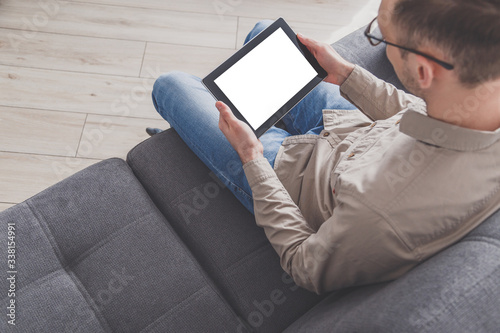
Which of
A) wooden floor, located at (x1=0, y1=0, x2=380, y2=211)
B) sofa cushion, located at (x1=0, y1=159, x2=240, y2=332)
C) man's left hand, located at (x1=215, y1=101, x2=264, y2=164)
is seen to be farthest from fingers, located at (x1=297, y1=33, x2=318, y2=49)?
wooden floor, located at (x1=0, y1=0, x2=380, y2=211)

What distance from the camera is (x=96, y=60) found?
1674 millimetres

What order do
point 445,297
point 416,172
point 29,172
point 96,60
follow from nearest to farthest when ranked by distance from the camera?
point 445,297
point 416,172
point 29,172
point 96,60

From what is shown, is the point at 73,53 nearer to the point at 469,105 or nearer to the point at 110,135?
the point at 110,135

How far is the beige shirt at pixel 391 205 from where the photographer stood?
674 mm

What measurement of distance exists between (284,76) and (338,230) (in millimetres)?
496

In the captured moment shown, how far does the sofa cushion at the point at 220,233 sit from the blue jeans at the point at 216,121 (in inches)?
1.7

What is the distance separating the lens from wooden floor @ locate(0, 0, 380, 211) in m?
1.46

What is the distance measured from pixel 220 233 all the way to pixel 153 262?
0.18 m

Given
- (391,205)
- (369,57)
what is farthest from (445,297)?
(369,57)

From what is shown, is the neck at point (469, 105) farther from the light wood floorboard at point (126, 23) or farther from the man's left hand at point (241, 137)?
the light wood floorboard at point (126, 23)

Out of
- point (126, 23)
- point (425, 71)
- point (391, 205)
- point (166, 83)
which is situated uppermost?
Result: point (126, 23)

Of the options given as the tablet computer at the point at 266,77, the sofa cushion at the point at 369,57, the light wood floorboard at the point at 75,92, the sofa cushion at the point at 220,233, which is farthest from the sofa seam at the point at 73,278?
the sofa cushion at the point at 369,57

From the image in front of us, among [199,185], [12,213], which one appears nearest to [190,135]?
[199,185]

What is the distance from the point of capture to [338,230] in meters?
0.73
